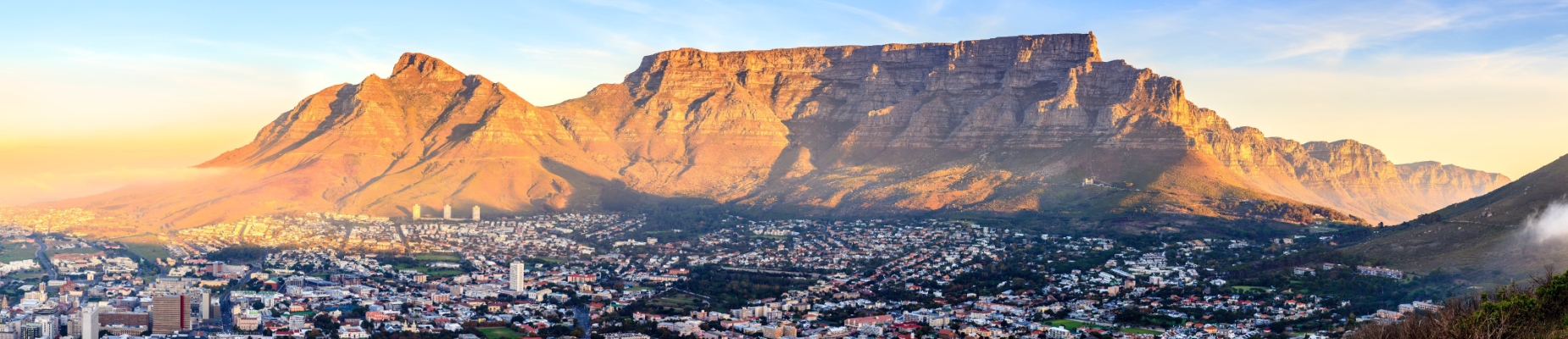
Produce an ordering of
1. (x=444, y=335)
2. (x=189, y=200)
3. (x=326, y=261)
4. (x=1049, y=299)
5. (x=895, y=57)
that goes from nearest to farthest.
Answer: (x=444, y=335)
(x=1049, y=299)
(x=326, y=261)
(x=189, y=200)
(x=895, y=57)

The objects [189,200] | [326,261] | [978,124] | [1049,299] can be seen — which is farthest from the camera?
[978,124]

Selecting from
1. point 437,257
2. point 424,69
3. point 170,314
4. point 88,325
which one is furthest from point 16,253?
point 424,69

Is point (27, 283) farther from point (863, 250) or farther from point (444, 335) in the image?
point (863, 250)

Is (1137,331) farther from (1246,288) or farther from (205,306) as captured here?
(205,306)

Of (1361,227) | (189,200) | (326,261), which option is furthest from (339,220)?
(1361,227)

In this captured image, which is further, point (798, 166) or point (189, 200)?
point (798, 166)

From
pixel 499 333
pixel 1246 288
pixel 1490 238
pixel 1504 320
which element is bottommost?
pixel 499 333
